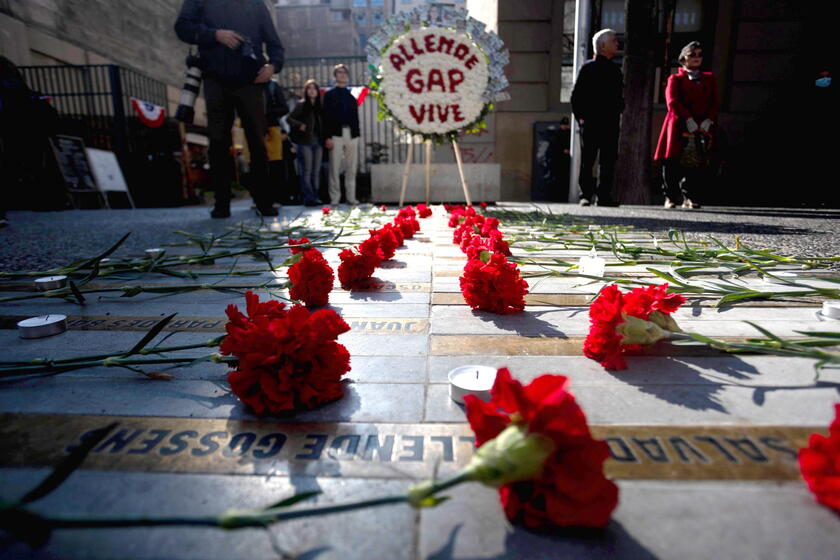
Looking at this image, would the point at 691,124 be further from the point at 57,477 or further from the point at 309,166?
the point at 57,477

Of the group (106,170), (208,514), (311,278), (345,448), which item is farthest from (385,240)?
(106,170)

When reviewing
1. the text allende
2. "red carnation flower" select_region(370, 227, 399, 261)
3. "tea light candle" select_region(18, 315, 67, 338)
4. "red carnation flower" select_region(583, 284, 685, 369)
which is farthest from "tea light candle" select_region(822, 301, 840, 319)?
the text allende

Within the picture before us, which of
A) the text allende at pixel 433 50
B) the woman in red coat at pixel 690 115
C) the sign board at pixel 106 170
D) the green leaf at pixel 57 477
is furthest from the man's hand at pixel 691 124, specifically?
the sign board at pixel 106 170

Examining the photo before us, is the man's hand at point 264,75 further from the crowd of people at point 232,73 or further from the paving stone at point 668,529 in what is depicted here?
the paving stone at point 668,529

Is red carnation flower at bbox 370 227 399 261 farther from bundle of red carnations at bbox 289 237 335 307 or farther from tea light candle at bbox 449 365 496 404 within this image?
tea light candle at bbox 449 365 496 404

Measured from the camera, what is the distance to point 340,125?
25.0 ft

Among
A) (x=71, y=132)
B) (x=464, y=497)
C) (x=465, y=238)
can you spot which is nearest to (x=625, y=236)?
(x=465, y=238)

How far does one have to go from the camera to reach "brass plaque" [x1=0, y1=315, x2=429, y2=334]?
1.57 metres

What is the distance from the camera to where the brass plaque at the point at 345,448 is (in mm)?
809

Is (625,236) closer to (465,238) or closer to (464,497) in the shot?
(465,238)

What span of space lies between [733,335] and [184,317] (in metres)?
1.75

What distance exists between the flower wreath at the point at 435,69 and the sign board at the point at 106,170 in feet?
18.5

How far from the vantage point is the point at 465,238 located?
2625mm

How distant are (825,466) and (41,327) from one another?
1884mm
